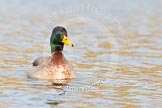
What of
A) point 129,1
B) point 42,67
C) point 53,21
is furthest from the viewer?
point 129,1

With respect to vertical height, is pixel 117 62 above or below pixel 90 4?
below

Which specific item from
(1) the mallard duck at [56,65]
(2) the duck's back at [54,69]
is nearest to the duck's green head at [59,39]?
(1) the mallard duck at [56,65]

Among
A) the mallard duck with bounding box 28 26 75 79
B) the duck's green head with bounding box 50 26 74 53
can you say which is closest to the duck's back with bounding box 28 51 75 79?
the mallard duck with bounding box 28 26 75 79

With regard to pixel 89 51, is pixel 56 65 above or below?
below

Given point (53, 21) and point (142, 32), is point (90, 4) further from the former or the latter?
point (142, 32)

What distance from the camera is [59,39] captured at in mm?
16484

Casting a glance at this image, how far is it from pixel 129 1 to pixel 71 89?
1715 centimetres

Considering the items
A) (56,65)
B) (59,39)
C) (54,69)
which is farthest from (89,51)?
(54,69)

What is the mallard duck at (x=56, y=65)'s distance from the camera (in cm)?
1606

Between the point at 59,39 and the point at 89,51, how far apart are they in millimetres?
3807

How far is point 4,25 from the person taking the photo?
25.2 meters

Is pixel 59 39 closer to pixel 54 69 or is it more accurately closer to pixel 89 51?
pixel 54 69

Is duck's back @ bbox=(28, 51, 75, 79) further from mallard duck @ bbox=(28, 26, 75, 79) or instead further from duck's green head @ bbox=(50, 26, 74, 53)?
duck's green head @ bbox=(50, 26, 74, 53)

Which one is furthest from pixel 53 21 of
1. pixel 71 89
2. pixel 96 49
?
pixel 71 89
